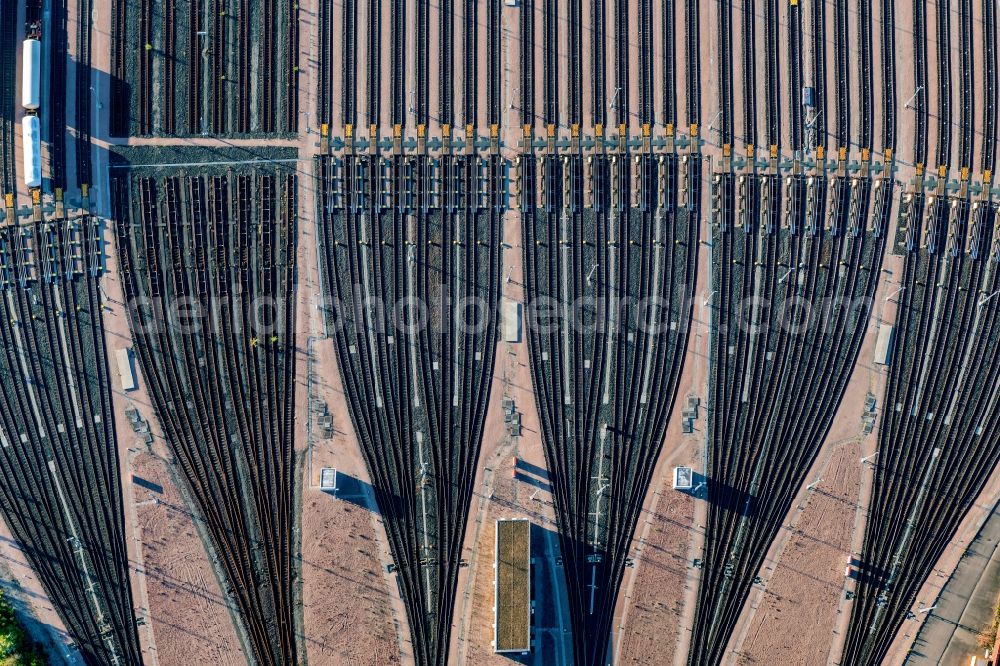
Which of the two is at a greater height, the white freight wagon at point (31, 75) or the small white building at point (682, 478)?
the white freight wagon at point (31, 75)

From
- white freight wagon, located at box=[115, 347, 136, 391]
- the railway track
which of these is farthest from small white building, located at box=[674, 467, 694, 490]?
white freight wagon, located at box=[115, 347, 136, 391]

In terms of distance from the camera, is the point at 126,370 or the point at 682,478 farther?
the point at 682,478

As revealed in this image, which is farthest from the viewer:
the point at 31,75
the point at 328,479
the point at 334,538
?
the point at 334,538

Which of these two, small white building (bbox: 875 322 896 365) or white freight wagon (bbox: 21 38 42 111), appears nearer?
white freight wagon (bbox: 21 38 42 111)

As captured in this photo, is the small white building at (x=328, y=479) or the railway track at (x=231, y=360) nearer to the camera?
the small white building at (x=328, y=479)

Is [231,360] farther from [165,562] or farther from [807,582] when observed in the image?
[807,582]

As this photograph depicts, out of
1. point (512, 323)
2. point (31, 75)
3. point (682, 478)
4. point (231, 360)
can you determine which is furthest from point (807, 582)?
point (31, 75)

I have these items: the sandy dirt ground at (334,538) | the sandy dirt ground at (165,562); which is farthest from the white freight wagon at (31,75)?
the sandy dirt ground at (334,538)

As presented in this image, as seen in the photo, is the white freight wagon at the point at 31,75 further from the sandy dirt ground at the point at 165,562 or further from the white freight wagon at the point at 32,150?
the sandy dirt ground at the point at 165,562

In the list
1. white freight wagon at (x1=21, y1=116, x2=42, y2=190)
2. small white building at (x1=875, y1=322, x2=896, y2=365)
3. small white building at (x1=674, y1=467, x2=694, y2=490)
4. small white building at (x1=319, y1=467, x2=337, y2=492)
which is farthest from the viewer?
small white building at (x1=875, y1=322, x2=896, y2=365)

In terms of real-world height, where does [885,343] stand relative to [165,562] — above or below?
above

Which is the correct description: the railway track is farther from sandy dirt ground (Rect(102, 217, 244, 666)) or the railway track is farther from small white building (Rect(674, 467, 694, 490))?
small white building (Rect(674, 467, 694, 490))

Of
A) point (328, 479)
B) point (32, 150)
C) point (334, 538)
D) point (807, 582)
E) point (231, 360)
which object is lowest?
point (807, 582)

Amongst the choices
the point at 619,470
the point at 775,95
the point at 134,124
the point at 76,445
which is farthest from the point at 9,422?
the point at 775,95
